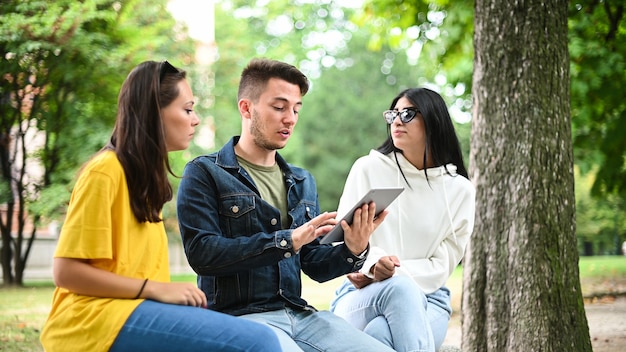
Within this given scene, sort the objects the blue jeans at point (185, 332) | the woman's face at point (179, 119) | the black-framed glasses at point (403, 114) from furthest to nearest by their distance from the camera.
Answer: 1. the black-framed glasses at point (403, 114)
2. the woman's face at point (179, 119)
3. the blue jeans at point (185, 332)

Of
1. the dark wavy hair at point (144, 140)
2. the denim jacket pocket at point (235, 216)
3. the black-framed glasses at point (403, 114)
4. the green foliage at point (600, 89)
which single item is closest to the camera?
the dark wavy hair at point (144, 140)

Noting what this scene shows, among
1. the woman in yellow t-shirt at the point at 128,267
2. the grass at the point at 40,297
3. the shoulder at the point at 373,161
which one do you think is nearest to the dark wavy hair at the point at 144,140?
the woman in yellow t-shirt at the point at 128,267

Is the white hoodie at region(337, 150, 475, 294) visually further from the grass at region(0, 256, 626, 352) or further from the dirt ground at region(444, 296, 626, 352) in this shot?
the grass at region(0, 256, 626, 352)

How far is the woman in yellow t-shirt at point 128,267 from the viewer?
1.75 m

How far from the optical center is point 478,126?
13.4 ft

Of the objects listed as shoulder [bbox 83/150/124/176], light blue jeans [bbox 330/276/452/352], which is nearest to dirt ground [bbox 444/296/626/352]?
light blue jeans [bbox 330/276/452/352]

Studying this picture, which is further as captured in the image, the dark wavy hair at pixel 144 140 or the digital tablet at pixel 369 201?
the digital tablet at pixel 369 201

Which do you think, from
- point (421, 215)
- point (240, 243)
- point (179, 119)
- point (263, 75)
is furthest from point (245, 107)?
point (421, 215)

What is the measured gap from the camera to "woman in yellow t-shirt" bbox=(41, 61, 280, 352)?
1.75m

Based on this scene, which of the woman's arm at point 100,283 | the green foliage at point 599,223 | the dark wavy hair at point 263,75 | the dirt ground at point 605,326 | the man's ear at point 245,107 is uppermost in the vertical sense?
the dark wavy hair at point 263,75

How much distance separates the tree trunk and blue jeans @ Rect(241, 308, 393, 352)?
1652 millimetres

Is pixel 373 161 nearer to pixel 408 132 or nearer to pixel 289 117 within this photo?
pixel 408 132

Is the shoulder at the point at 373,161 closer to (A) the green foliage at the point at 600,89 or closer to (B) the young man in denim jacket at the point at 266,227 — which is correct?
(B) the young man in denim jacket at the point at 266,227

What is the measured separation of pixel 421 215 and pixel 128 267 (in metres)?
1.56
